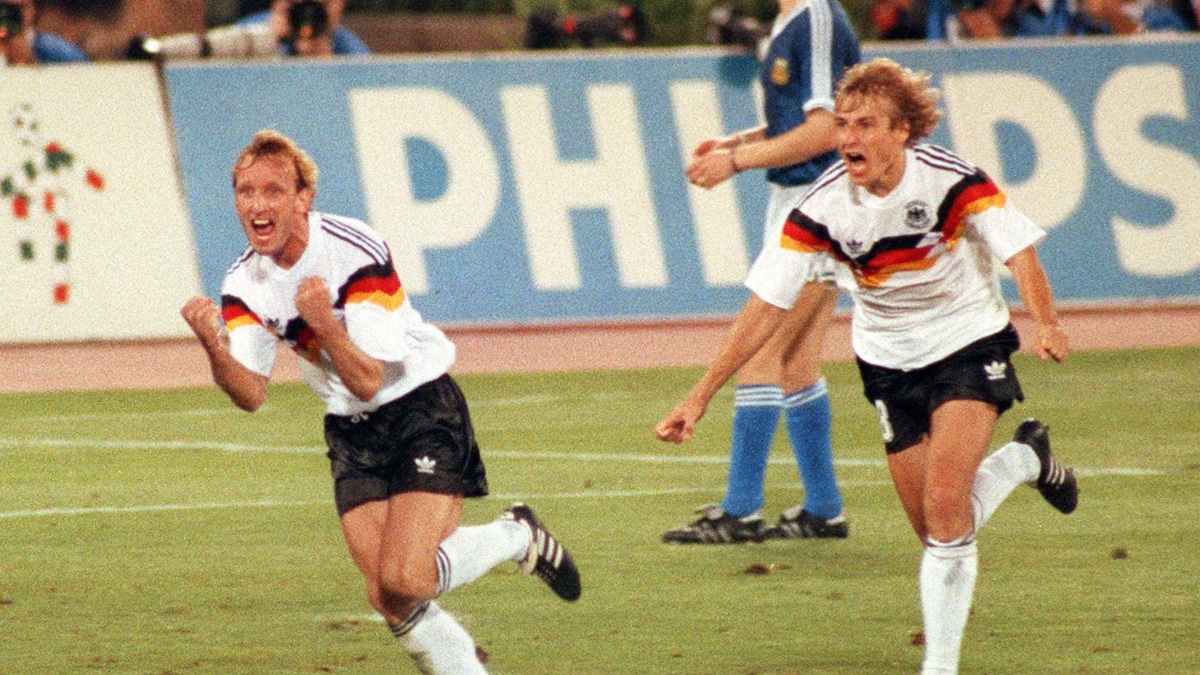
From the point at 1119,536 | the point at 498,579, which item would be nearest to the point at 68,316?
the point at 498,579

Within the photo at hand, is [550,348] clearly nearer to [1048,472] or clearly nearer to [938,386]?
[1048,472]

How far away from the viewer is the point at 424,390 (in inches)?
256

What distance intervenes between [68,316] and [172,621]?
25.5ft

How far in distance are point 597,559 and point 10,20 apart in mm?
8386

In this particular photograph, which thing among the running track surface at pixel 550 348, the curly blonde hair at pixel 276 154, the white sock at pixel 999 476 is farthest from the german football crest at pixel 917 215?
the running track surface at pixel 550 348

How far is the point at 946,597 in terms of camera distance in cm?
620

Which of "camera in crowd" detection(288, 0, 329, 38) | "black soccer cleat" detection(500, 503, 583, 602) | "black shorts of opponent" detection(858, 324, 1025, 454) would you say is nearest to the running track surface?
"camera in crowd" detection(288, 0, 329, 38)

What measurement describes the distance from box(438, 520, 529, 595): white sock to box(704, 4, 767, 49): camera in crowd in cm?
937

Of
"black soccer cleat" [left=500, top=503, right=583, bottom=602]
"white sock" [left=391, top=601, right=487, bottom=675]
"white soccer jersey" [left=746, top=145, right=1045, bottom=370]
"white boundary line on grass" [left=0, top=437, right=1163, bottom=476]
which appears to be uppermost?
"white soccer jersey" [left=746, top=145, right=1045, bottom=370]

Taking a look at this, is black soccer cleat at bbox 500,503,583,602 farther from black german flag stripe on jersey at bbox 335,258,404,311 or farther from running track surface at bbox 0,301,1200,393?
running track surface at bbox 0,301,1200,393

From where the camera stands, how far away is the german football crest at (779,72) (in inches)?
346

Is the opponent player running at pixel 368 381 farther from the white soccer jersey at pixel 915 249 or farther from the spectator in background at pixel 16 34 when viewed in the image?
the spectator in background at pixel 16 34

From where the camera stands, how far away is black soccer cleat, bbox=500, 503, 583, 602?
23.0 ft

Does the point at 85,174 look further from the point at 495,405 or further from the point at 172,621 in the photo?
the point at 172,621
